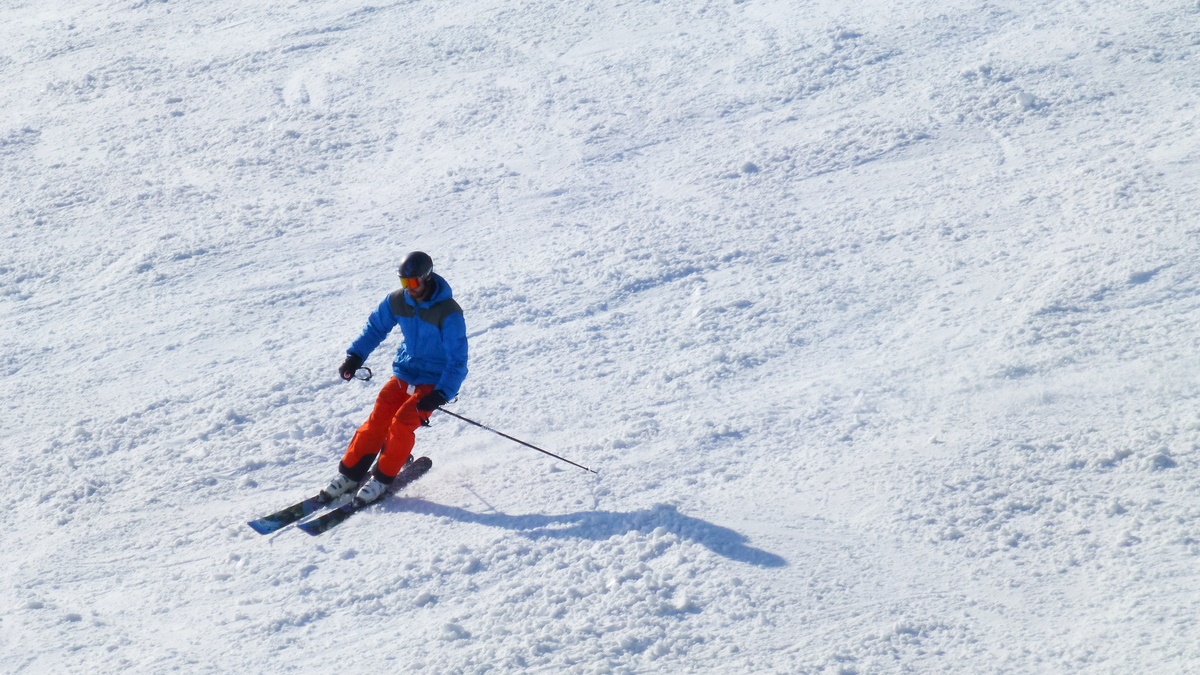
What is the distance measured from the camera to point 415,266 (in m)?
6.00

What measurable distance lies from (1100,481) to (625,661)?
9.87 feet

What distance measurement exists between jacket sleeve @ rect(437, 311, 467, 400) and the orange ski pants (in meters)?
0.24

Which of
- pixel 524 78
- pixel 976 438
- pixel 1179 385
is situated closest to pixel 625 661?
pixel 976 438

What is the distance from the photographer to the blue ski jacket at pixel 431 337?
6.22 meters

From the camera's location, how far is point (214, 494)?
6832 millimetres

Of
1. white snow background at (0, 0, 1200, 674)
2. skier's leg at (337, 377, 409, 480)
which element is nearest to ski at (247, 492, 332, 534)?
white snow background at (0, 0, 1200, 674)

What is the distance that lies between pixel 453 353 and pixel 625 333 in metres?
2.35

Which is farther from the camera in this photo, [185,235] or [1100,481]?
[185,235]

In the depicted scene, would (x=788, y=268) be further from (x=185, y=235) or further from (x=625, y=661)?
(x=185, y=235)

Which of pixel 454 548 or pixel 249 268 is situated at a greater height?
pixel 249 268

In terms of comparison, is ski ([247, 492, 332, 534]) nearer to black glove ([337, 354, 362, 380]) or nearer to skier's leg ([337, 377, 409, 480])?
skier's leg ([337, 377, 409, 480])

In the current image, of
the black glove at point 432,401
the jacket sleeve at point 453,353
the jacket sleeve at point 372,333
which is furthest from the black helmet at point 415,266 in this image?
the black glove at point 432,401

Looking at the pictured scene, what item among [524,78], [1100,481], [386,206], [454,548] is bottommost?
[1100,481]

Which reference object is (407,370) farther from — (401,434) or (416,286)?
(416,286)
